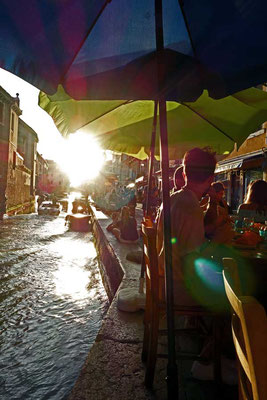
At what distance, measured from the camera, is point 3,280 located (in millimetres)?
6305

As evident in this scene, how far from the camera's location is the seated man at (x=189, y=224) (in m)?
2.00

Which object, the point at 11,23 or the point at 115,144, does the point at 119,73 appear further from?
the point at 115,144

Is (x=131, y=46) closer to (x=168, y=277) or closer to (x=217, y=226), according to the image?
(x=217, y=226)

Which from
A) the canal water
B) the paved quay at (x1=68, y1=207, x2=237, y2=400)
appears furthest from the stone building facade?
the paved quay at (x1=68, y1=207, x2=237, y2=400)

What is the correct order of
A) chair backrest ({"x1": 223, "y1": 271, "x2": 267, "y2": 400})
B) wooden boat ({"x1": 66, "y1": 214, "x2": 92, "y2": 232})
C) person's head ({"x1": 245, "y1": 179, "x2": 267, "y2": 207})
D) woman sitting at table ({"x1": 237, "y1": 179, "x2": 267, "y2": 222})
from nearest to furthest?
1. chair backrest ({"x1": 223, "y1": 271, "x2": 267, "y2": 400})
2. woman sitting at table ({"x1": 237, "y1": 179, "x2": 267, "y2": 222})
3. person's head ({"x1": 245, "y1": 179, "x2": 267, "y2": 207})
4. wooden boat ({"x1": 66, "y1": 214, "x2": 92, "y2": 232})

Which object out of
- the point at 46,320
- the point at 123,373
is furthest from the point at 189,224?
the point at 46,320

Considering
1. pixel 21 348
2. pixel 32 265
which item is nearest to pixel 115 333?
pixel 21 348

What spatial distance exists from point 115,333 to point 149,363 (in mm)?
736

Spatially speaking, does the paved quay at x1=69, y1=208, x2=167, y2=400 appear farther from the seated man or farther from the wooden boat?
the wooden boat

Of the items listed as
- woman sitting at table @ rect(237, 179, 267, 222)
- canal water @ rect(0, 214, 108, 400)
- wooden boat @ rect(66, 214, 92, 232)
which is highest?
woman sitting at table @ rect(237, 179, 267, 222)

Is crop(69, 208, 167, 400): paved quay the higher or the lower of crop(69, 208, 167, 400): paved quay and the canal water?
the higher

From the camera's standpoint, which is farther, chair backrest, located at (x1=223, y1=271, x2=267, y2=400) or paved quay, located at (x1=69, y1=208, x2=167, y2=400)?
paved quay, located at (x1=69, y1=208, x2=167, y2=400)

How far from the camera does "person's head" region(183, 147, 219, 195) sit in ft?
7.30

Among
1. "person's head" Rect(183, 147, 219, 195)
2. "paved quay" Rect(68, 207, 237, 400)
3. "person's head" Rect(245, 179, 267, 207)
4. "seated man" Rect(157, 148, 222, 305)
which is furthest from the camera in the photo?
"person's head" Rect(245, 179, 267, 207)
